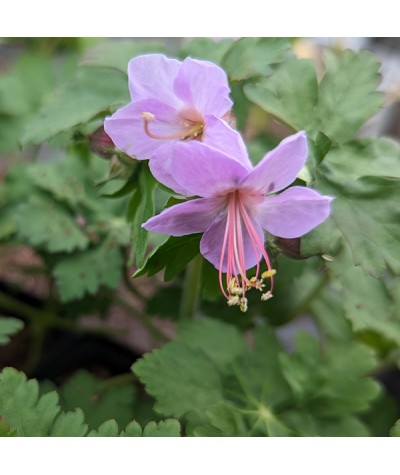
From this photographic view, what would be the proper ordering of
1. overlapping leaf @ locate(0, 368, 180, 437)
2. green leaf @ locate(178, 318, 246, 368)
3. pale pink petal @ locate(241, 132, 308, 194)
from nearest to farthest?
pale pink petal @ locate(241, 132, 308, 194)
overlapping leaf @ locate(0, 368, 180, 437)
green leaf @ locate(178, 318, 246, 368)

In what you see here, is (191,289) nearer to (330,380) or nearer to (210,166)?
(330,380)

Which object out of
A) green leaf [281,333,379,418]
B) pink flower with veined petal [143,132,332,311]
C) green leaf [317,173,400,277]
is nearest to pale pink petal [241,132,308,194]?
pink flower with veined petal [143,132,332,311]

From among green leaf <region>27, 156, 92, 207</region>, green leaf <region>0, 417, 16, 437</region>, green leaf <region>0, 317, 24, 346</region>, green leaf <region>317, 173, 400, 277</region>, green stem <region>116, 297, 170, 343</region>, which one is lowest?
green stem <region>116, 297, 170, 343</region>

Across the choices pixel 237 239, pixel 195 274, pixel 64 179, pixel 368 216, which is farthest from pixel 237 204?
pixel 64 179

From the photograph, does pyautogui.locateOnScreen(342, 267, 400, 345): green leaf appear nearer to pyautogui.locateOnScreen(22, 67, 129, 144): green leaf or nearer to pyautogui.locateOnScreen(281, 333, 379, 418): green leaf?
pyautogui.locateOnScreen(281, 333, 379, 418): green leaf

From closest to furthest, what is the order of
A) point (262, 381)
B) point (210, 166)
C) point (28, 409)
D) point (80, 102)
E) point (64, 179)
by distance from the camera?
point (210, 166) < point (28, 409) < point (80, 102) < point (262, 381) < point (64, 179)
